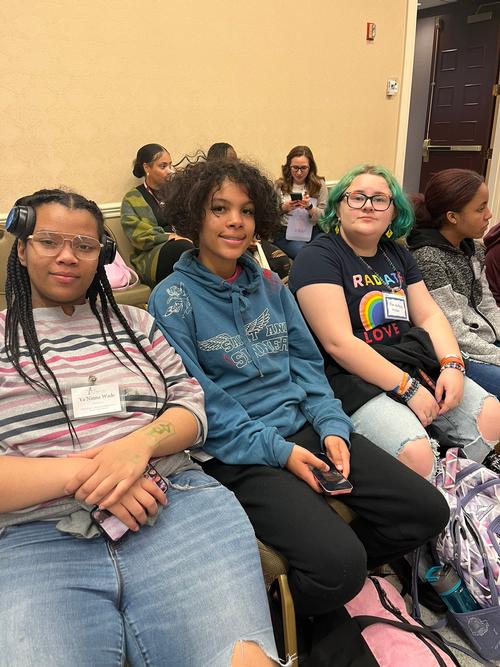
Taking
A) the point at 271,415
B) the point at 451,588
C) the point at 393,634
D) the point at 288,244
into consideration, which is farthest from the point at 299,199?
the point at 393,634

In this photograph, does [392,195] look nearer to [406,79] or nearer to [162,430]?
[162,430]

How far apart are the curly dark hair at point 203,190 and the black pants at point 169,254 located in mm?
1263

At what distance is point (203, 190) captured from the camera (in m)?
1.40

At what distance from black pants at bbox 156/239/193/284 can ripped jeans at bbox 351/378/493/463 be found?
158 cm

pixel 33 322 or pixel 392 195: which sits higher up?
pixel 392 195

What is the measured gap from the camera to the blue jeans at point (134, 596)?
81 centimetres

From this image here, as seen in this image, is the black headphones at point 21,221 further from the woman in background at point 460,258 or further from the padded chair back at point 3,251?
the woman in background at point 460,258

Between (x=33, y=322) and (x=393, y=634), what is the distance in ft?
3.84

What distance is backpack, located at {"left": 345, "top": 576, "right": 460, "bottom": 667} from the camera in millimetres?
1176

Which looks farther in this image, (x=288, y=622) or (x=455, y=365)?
(x=455, y=365)

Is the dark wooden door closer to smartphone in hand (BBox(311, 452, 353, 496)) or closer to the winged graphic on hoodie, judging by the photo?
the winged graphic on hoodie

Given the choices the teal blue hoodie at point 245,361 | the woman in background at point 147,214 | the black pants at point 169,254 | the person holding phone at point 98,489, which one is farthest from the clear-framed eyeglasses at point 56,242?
the woman in background at point 147,214

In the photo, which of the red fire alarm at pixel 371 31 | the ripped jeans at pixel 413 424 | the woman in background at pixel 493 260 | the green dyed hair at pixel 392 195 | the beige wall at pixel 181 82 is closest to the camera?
the ripped jeans at pixel 413 424

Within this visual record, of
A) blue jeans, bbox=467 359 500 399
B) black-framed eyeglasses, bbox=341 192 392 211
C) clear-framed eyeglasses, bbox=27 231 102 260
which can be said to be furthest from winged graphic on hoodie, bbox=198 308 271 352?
blue jeans, bbox=467 359 500 399
